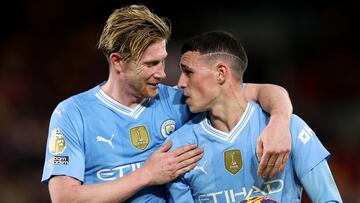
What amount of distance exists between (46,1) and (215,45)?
18.4 ft

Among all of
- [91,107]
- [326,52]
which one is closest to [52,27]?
[326,52]

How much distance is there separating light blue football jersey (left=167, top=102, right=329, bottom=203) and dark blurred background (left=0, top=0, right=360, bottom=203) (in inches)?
159

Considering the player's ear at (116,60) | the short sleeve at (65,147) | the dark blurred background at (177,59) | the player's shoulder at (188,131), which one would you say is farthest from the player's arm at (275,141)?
the dark blurred background at (177,59)

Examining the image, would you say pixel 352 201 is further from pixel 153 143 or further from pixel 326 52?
pixel 153 143

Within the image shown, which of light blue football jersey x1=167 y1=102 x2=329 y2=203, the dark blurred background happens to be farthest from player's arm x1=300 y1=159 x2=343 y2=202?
the dark blurred background

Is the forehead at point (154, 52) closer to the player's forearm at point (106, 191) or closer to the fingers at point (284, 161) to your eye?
the player's forearm at point (106, 191)

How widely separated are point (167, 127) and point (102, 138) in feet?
1.26

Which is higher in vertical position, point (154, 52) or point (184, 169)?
point (154, 52)

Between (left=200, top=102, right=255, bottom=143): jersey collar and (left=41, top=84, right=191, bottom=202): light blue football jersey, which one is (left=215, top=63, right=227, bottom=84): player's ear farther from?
(left=41, top=84, right=191, bottom=202): light blue football jersey

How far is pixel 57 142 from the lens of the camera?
141 inches

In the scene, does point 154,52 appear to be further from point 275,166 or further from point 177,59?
point 177,59

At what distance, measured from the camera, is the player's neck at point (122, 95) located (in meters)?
3.79

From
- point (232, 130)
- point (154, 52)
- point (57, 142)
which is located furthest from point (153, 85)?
point (57, 142)

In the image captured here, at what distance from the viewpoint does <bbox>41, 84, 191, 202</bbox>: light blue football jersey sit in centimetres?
358
